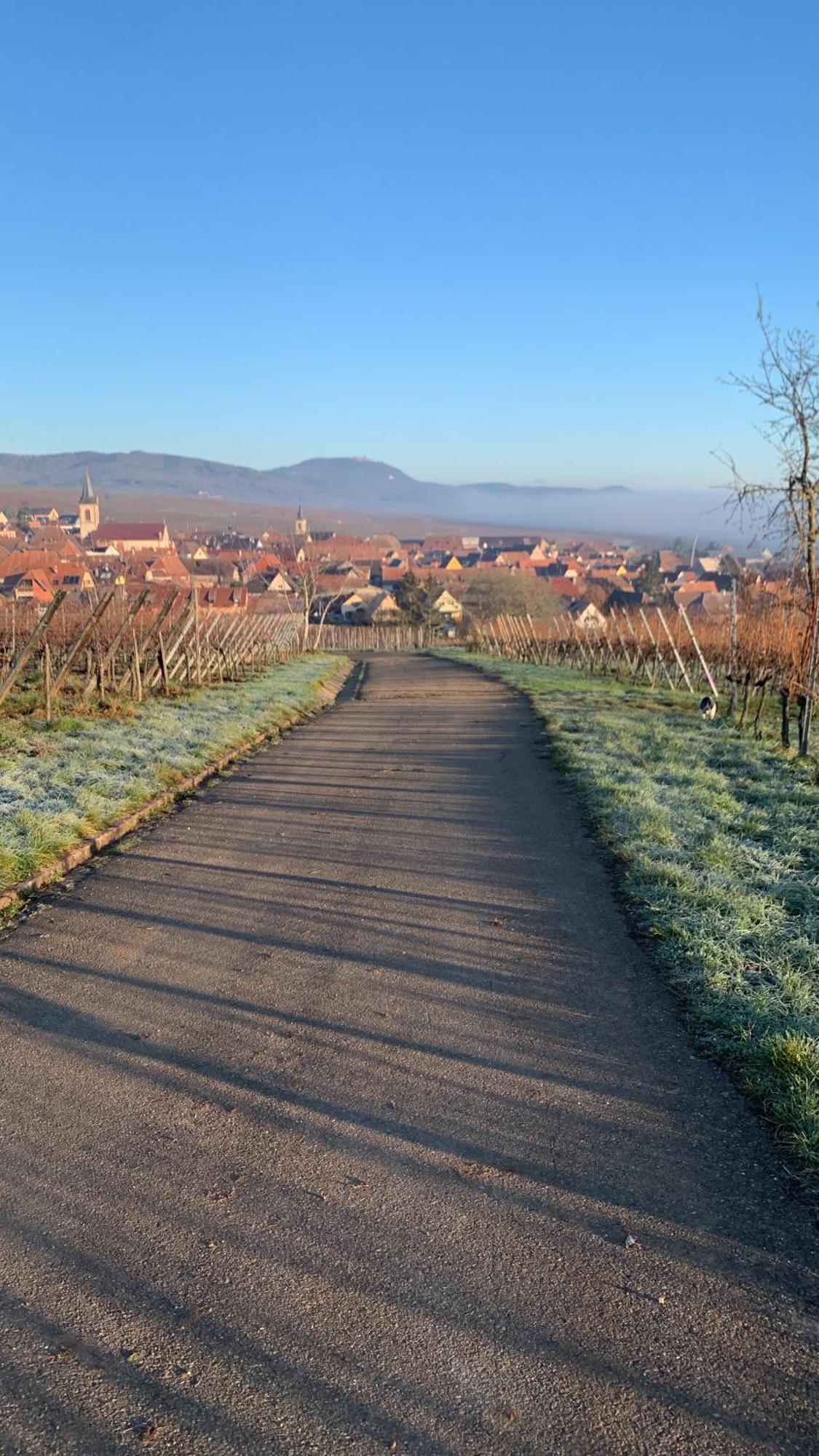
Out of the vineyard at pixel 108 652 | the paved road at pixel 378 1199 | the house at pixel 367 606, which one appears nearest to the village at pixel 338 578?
the house at pixel 367 606

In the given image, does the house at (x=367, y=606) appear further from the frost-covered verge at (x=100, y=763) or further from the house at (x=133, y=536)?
the frost-covered verge at (x=100, y=763)

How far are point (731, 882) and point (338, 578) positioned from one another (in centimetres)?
11335

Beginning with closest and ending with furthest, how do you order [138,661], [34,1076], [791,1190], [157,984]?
[791,1190]
[34,1076]
[157,984]
[138,661]

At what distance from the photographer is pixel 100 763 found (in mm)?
10906

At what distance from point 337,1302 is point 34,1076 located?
1946 millimetres

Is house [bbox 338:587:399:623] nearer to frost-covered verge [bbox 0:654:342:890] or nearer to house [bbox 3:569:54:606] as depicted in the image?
house [bbox 3:569:54:606]

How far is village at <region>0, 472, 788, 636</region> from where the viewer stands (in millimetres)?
46531

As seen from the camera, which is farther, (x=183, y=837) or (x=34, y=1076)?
(x=183, y=837)

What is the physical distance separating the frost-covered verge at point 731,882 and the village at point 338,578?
14.7ft

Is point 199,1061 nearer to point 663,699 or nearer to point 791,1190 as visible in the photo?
point 791,1190

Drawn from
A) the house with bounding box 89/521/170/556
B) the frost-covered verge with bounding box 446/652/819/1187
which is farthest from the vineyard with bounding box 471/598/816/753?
the house with bounding box 89/521/170/556

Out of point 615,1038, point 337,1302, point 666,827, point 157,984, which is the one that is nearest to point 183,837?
point 157,984

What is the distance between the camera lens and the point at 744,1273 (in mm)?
2943

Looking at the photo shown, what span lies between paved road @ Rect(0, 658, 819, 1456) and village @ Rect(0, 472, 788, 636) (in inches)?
402
